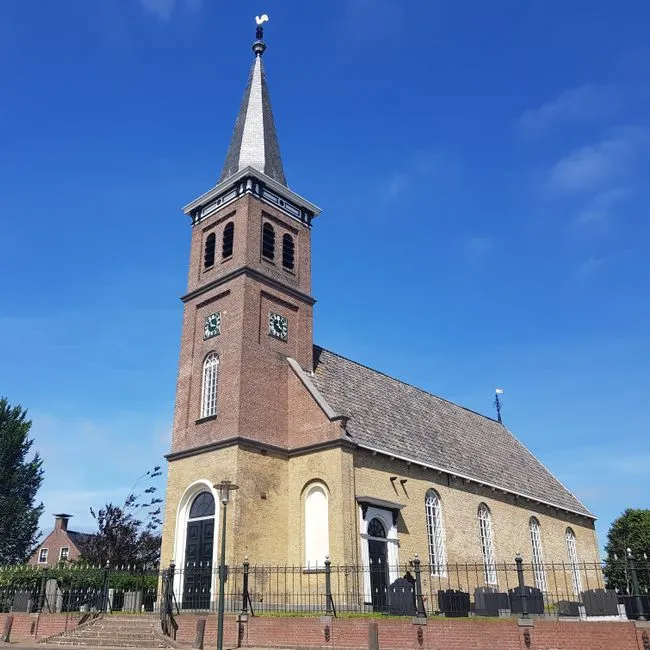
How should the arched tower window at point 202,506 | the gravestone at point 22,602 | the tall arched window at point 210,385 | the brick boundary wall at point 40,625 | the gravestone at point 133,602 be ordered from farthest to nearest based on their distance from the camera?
the tall arched window at point 210,385 < the arched tower window at point 202,506 < the gravestone at point 133,602 < the gravestone at point 22,602 < the brick boundary wall at point 40,625

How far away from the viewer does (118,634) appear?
19.8m

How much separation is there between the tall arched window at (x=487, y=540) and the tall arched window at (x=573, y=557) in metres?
9.04

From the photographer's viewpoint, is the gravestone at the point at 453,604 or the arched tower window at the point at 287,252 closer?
the gravestone at the point at 453,604

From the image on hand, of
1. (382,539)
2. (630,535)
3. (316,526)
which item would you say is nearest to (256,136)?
(316,526)

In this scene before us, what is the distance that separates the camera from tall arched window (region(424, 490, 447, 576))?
1062 inches

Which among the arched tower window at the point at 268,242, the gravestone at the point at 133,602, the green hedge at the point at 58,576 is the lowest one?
the gravestone at the point at 133,602

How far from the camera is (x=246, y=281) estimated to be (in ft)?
89.2

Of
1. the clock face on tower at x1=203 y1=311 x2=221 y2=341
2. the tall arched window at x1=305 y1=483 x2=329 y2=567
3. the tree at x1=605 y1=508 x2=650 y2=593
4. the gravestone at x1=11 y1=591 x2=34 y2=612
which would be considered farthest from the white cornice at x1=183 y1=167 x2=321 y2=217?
the tree at x1=605 y1=508 x2=650 y2=593

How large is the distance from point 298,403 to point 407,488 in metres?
5.79

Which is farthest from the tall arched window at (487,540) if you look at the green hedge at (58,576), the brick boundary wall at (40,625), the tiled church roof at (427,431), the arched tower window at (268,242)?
the brick boundary wall at (40,625)

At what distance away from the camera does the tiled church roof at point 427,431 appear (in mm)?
27750

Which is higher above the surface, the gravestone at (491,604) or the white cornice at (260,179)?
the white cornice at (260,179)

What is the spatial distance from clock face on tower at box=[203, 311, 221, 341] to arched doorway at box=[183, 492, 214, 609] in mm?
6824

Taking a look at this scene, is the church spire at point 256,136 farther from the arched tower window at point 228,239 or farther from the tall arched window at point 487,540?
the tall arched window at point 487,540
